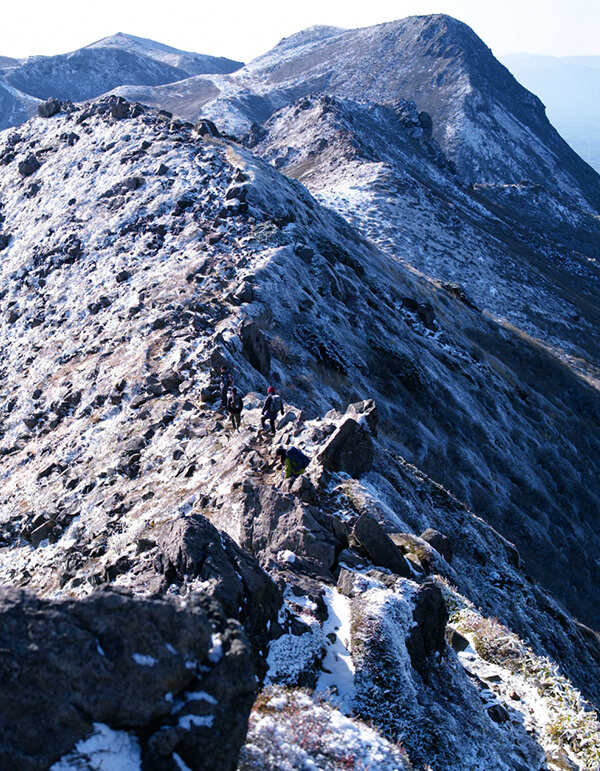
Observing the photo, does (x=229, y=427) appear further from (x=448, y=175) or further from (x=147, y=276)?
(x=448, y=175)

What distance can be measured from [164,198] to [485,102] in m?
110

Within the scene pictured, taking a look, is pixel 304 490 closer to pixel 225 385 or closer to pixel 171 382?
pixel 225 385

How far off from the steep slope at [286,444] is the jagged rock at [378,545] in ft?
0.16

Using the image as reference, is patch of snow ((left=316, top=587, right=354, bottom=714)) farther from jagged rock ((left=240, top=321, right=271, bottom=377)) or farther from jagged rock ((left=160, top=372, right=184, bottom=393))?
jagged rock ((left=240, top=321, right=271, bottom=377))

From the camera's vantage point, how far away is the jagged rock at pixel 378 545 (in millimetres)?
10656

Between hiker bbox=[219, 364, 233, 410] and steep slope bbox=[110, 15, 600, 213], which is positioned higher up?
steep slope bbox=[110, 15, 600, 213]

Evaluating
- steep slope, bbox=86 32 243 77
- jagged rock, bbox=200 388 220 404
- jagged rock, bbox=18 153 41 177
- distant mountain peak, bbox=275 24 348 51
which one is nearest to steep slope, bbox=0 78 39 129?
steep slope, bbox=86 32 243 77

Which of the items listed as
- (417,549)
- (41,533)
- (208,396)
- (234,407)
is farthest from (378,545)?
(41,533)

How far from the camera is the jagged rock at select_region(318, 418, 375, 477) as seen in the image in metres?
13.8

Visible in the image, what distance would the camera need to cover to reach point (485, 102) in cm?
11850

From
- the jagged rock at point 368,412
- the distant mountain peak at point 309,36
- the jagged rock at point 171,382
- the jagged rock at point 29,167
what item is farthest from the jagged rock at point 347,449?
the distant mountain peak at point 309,36

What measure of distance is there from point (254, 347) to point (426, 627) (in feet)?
39.7

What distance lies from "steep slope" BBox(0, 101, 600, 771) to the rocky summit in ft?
0.27

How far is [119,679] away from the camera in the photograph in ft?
16.3
